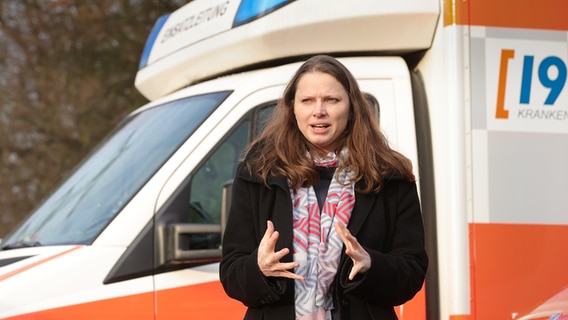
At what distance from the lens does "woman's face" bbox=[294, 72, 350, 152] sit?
2594 mm

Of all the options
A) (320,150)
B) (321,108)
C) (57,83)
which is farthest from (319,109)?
(57,83)

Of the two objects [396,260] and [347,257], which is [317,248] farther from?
[396,260]

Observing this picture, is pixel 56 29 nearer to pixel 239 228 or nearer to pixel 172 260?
pixel 172 260

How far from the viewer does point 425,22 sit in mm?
3912

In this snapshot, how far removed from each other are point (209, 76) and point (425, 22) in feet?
3.88

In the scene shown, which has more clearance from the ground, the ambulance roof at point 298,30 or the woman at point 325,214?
the ambulance roof at point 298,30

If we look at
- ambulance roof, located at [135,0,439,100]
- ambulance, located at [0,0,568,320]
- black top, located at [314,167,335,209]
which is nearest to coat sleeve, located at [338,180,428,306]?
black top, located at [314,167,335,209]

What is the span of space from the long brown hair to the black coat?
0.03 metres

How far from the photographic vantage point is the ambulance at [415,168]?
11.7 feet

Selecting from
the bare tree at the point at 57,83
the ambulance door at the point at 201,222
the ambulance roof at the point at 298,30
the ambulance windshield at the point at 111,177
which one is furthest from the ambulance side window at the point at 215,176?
the bare tree at the point at 57,83

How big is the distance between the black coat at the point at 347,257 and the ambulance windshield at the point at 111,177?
1.18m

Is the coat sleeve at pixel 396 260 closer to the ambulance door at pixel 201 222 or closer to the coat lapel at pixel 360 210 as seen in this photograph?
the coat lapel at pixel 360 210

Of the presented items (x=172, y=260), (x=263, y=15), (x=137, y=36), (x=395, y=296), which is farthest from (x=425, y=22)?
(x=137, y=36)

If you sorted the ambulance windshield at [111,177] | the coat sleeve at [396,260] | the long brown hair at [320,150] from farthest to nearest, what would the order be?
1. the ambulance windshield at [111,177]
2. the long brown hair at [320,150]
3. the coat sleeve at [396,260]
